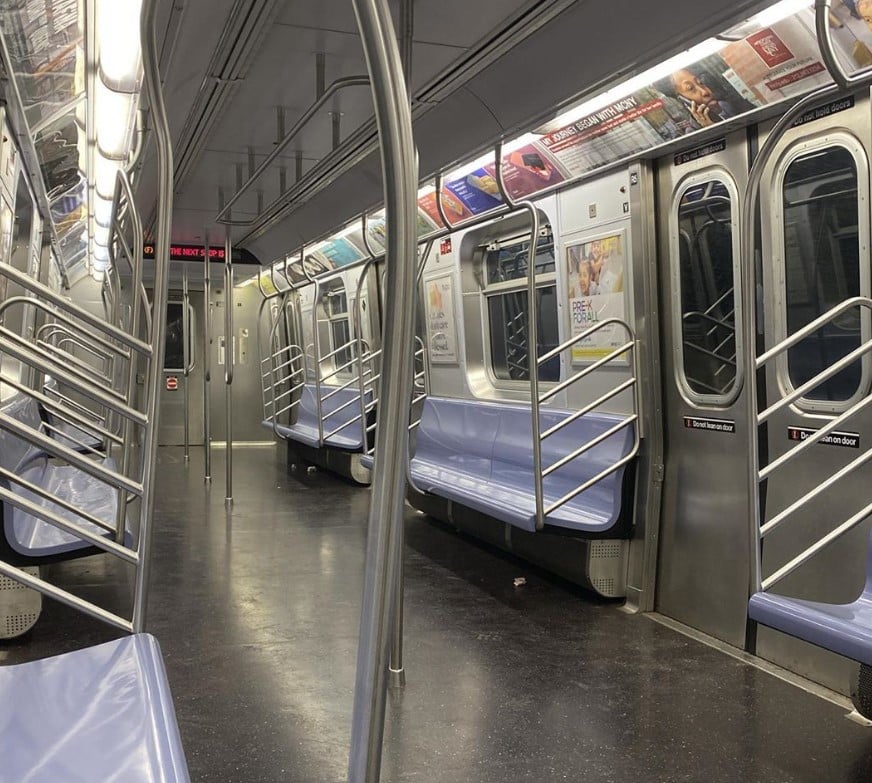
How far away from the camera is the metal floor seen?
2.94 m

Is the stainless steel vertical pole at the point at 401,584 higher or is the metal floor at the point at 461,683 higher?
the stainless steel vertical pole at the point at 401,584

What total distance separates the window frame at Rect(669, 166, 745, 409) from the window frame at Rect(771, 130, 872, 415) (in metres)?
0.19

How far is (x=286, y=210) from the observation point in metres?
6.74

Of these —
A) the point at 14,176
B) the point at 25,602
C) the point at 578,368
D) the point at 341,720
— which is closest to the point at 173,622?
the point at 25,602

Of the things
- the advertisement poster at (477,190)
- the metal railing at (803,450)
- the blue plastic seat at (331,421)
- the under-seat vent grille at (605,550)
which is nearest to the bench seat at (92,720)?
the metal railing at (803,450)

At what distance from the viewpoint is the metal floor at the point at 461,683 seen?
2939 millimetres

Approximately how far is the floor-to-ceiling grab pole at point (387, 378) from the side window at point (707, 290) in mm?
3502

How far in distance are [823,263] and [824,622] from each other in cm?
185

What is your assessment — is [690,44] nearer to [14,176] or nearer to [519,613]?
[519,613]

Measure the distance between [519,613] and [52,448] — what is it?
10.5ft

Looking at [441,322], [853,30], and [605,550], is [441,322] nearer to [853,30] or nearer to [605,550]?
[605,550]

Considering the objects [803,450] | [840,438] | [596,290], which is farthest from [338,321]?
[803,450]

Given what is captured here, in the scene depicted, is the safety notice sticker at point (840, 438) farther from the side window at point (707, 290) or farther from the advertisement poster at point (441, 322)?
the advertisement poster at point (441, 322)

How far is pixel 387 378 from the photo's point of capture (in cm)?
104
